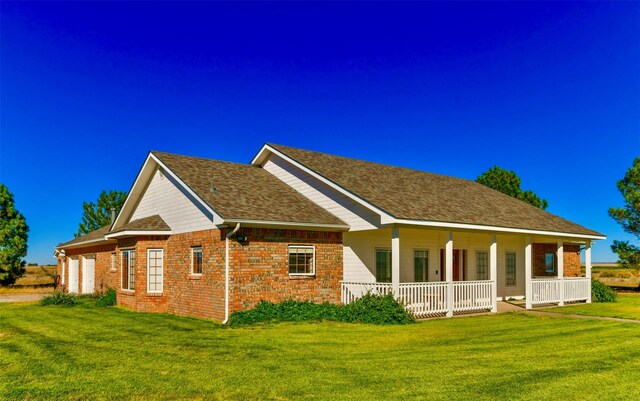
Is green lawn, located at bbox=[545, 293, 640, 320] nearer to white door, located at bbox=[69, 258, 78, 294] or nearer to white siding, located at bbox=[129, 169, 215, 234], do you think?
white siding, located at bbox=[129, 169, 215, 234]

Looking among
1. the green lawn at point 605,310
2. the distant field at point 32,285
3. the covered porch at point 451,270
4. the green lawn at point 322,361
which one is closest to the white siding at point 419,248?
the covered porch at point 451,270

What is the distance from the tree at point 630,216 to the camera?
34.6 metres

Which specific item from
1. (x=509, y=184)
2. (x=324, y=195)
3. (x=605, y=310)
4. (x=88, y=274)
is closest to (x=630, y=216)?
(x=509, y=184)

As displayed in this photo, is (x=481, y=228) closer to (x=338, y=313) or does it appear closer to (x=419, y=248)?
(x=419, y=248)

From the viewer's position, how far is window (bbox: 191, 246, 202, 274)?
18500 millimetres

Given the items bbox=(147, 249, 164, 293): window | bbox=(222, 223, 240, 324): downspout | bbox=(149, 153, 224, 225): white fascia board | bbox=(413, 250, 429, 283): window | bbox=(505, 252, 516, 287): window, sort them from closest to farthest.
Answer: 1. bbox=(149, 153, 224, 225): white fascia board
2. bbox=(222, 223, 240, 324): downspout
3. bbox=(147, 249, 164, 293): window
4. bbox=(413, 250, 429, 283): window
5. bbox=(505, 252, 516, 287): window

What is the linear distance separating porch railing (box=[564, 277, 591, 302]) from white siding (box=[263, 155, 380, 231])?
10.6 metres

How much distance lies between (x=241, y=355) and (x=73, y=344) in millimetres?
4435

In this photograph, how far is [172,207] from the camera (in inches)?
807

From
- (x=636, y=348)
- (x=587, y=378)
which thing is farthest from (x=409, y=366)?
(x=636, y=348)

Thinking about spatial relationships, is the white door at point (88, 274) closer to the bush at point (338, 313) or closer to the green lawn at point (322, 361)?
the green lawn at point (322, 361)

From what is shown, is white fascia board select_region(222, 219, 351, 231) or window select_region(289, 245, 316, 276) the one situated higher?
white fascia board select_region(222, 219, 351, 231)

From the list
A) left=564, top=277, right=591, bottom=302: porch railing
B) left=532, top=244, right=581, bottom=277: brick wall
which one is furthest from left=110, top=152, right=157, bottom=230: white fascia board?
left=532, top=244, right=581, bottom=277: brick wall

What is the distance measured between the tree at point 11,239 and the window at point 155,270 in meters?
26.8
